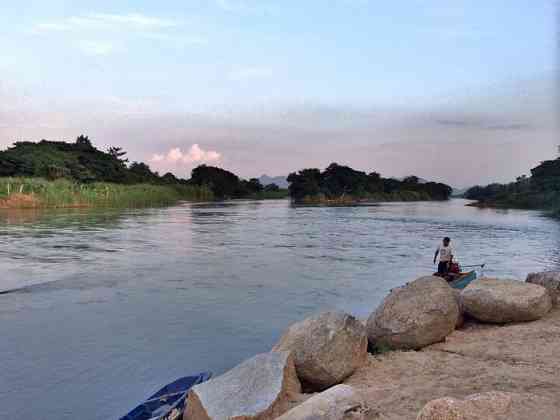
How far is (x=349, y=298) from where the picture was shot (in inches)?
549

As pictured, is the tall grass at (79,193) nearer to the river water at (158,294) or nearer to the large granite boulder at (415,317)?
the river water at (158,294)

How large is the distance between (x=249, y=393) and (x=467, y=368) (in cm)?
302

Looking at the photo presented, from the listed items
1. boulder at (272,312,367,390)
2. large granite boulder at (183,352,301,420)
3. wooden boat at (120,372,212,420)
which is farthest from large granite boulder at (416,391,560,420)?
wooden boat at (120,372,212,420)

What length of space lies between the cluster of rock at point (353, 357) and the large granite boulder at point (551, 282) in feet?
0.06

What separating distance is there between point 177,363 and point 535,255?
20465mm

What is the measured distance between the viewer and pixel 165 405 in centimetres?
602

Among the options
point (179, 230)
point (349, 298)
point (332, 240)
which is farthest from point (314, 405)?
point (179, 230)

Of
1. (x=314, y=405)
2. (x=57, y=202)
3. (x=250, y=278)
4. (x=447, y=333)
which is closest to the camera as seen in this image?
(x=314, y=405)

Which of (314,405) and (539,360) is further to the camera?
(539,360)

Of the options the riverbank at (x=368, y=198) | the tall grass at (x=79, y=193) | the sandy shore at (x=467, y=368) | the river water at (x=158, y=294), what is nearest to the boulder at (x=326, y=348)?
the sandy shore at (x=467, y=368)

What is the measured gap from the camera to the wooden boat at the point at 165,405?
5.71m

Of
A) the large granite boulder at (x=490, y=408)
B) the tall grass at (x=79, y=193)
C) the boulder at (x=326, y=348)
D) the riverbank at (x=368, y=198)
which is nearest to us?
the large granite boulder at (x=490, y=408)

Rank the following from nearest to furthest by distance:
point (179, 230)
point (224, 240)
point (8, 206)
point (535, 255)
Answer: point (535, 255), point (224, 240), point (179, 230), point (8, 206)

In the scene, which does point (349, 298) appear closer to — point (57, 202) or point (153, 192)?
point (57, 202)
